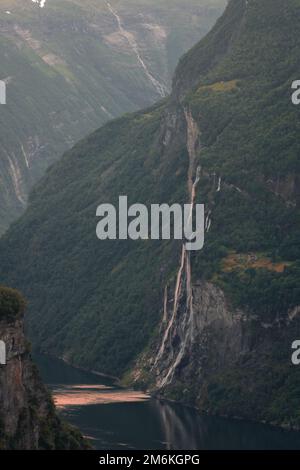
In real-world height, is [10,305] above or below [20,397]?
above

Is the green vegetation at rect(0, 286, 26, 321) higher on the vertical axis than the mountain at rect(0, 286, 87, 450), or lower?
higher

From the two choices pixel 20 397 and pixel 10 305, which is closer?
pixel 10 305

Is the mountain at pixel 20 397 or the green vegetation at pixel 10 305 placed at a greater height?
the green vegetation at pixel 10 305
